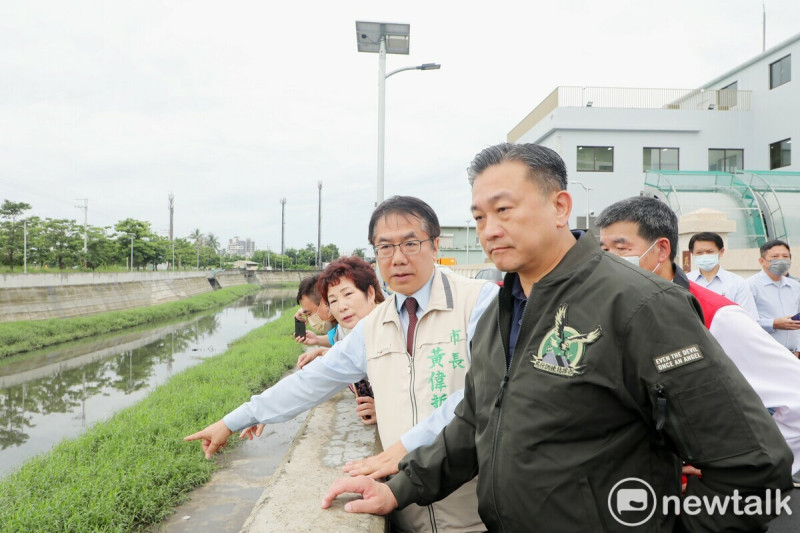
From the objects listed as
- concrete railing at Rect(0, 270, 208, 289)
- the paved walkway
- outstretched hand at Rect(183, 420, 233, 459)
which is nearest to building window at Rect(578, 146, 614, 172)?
the paved walkway

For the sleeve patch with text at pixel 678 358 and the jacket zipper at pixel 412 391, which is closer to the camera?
the sleeve patch with text at pixel 678 358

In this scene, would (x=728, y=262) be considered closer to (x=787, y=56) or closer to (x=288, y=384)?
(x=288, y=384)

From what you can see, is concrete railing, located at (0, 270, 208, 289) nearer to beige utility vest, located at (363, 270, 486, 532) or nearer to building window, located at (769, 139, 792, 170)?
beige utility vest, located at (363, 270, 486, 532)

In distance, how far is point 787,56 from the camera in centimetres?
1952

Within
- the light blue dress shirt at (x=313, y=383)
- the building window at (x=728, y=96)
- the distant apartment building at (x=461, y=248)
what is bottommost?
the light blue dress shirt at (x=313, y=383)

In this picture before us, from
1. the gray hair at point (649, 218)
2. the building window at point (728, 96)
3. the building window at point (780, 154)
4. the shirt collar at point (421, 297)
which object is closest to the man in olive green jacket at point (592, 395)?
the shirt collar at point (421, 297)

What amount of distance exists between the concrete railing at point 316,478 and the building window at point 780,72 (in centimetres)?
2319

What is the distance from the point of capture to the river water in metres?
10.0

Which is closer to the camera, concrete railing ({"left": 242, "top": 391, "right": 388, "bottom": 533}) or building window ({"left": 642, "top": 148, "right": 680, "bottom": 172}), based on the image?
concrete railing ({"left": 242, "top": 391, "right": 388, "bottom": 533})

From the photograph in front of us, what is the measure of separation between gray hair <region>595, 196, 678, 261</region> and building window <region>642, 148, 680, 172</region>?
74.9ft

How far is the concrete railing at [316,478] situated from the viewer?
1788 mm

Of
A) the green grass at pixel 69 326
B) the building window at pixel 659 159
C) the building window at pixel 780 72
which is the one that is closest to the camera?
the green grass at pixel 69 326

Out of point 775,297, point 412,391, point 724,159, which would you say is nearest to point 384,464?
point 412,391

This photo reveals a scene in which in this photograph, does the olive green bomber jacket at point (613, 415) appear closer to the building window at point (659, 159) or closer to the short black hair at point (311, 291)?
the short black hair at point (311, 291)
